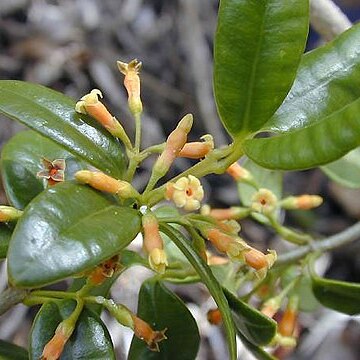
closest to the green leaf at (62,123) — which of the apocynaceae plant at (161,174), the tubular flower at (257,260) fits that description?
the apocynaceae plant at (161,174)

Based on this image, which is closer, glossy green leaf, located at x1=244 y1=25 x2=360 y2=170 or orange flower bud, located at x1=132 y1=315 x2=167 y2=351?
glossy green leaf, located at x1=244 y1=25 x2=360 y2=170

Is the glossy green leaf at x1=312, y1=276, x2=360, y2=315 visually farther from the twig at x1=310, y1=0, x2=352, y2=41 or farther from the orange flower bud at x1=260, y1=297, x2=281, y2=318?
the twig at x1=310, y1=0, x2=352, y2=41

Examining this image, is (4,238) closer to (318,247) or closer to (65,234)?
(65,234)

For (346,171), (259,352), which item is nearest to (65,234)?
(259,352)

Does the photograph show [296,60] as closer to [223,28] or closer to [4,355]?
[223,28]

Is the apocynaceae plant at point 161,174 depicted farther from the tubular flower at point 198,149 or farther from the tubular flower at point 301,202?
the tubular flower at point 301,202

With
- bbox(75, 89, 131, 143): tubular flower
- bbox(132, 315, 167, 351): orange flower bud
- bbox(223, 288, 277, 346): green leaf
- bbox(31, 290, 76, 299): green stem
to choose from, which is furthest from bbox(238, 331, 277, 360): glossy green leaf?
bbox(75, 89, 131, 143): tubular flower

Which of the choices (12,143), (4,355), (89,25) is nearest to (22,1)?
(89,25)
